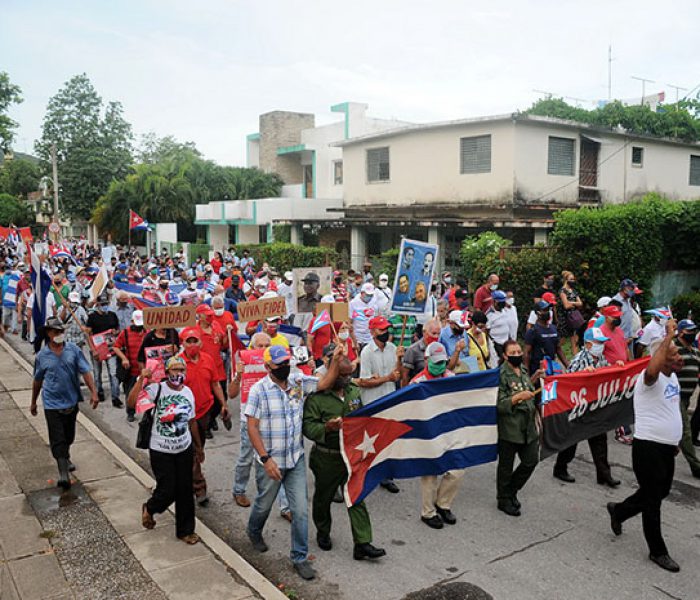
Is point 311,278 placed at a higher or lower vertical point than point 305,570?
higher

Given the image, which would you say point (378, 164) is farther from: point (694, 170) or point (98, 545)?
point (98, 545)

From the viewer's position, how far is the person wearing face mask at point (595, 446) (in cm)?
750

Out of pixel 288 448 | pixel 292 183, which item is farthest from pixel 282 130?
pixel 288 448

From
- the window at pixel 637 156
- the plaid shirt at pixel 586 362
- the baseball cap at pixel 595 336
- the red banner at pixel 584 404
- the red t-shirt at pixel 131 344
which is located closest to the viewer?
the red banner at pixel 584 404

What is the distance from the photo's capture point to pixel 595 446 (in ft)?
24.7

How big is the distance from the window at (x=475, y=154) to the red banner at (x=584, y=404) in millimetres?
15670

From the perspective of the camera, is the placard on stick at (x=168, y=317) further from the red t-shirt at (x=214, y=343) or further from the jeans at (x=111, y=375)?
the jeans at (x=111, y=375)

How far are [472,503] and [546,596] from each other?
189 centimetres

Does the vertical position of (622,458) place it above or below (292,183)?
below

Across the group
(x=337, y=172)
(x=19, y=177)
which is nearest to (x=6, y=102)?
(x=337, y=172)

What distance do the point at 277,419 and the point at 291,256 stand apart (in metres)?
22.4

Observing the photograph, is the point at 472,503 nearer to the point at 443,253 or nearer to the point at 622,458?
the point at 622,458

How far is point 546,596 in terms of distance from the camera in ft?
16.9

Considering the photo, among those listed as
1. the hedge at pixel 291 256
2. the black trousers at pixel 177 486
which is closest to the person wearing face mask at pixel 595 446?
the black trousers at pixel 177 486
